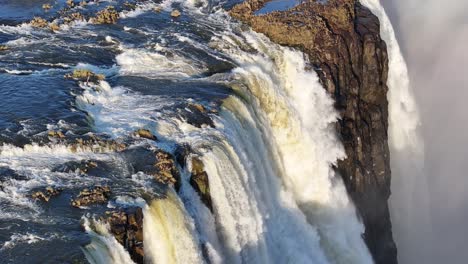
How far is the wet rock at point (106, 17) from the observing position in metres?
28.7

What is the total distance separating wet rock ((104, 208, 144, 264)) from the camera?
1312cm

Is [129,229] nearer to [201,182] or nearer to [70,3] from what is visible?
[201,182]

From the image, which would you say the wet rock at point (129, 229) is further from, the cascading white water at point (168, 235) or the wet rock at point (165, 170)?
the wet rock at point (165, 170)

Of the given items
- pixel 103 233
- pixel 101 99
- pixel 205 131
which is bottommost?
pixel 103 233

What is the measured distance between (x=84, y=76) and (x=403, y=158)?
20.9m

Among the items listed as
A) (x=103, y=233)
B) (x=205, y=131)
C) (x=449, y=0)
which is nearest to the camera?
(x=103, y=233)

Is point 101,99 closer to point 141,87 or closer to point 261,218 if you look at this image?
point 141,87

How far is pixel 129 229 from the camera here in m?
13.4

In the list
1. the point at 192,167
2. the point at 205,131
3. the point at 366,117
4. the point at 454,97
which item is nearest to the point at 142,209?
the point at 192,167

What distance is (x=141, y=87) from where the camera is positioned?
21938 millimetres

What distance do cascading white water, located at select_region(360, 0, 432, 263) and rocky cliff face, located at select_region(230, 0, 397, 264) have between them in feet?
12.2

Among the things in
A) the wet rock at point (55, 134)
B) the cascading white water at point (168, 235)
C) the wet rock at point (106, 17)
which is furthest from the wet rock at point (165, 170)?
the wet rock at point (106, 17)

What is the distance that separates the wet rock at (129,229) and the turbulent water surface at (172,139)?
0.18 meters

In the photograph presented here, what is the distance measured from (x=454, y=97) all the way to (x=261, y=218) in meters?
39.0
